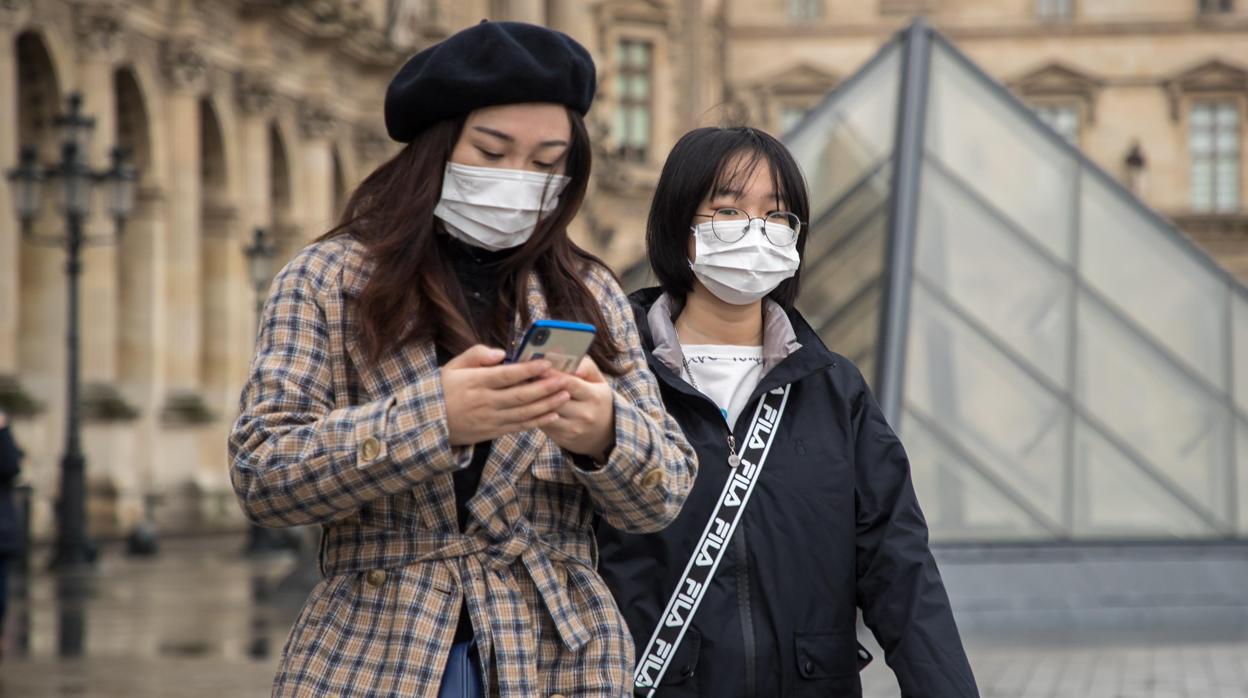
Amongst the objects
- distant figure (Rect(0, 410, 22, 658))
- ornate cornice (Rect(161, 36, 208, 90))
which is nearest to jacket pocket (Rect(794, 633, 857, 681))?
distant figure (Rect(0, 410, 22, 658))

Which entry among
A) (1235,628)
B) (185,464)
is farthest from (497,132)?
(185,464)

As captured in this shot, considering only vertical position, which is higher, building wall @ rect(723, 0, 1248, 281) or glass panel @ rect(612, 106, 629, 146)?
building wall @ rect(723, 0, 1248, 281)

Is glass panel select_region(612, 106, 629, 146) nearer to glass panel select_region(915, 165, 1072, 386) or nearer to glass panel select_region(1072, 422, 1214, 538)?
glass panel select_region(915, 165, 1072, 386)

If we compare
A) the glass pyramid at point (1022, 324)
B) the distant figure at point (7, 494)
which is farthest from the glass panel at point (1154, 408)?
the distant figure at point (7, 494)

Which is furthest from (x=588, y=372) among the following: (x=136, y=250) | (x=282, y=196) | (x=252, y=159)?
(x=282, y=196)

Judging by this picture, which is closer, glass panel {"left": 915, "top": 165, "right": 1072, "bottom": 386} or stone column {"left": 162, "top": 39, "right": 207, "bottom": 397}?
glass panel {"left": 915, "top": 165, "right": 1072, "bottom": 386}

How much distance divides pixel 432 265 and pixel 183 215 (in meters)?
20.9

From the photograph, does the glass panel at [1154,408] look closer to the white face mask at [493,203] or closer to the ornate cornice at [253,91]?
the white face mask at [493,203]

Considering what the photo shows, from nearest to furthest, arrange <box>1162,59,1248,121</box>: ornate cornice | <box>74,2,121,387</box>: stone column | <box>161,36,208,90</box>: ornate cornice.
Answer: <box>74,2,121,387</box>: stone column < <box>161,36,208,90</box>: ornate cornice < <box>1162,59,1248,121</box>: ornate cornice

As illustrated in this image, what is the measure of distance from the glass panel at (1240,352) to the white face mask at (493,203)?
27.9ft

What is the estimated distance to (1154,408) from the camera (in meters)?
10.1

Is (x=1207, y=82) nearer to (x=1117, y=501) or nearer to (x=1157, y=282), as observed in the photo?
(x=1157, y=282)

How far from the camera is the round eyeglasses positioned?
2941 mm

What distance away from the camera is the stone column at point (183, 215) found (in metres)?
22.5
